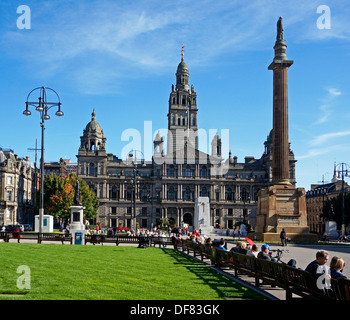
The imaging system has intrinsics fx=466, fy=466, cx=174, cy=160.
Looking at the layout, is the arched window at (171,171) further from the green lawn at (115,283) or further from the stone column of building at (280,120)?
the green lawn at (115,283)

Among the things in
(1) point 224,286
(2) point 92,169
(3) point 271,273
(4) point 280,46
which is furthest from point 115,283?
(2) point 92,169

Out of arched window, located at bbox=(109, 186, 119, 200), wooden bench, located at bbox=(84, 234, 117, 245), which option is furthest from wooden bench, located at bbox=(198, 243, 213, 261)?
arched window, located at bbox=(109, 186, 119, 200)

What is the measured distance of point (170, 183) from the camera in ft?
362

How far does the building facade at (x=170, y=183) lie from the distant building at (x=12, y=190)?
16494mm

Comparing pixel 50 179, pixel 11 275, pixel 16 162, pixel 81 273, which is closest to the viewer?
pixel 11 275

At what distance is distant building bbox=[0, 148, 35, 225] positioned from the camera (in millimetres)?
83125

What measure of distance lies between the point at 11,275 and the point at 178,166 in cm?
9732

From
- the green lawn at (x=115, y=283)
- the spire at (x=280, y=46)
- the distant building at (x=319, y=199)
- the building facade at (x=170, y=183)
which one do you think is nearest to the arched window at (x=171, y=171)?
the building facade at (x=170, y=183)

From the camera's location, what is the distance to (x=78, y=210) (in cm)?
4356

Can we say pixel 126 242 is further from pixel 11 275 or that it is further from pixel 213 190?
pixel 213 190

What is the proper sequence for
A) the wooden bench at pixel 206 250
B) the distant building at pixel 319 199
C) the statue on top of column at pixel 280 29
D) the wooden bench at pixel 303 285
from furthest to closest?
the distant building at pixel 319 199, the statue on top of column at pixel 280 29, the wooden bench at pixel 206 250, the wooden bench at pixel 303 285

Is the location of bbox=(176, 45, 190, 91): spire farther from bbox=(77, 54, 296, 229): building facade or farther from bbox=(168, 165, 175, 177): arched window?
bbox=(168, 165, 175, 177): arched window

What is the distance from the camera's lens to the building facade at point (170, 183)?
108 m
